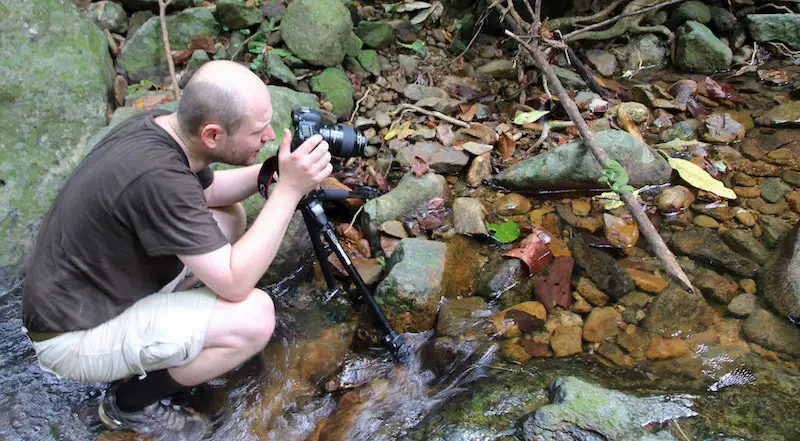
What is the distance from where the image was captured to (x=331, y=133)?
88.8 inches

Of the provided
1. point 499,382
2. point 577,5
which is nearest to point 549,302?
point 499,382

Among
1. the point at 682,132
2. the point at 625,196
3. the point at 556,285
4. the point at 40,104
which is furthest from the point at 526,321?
the point at 40,104

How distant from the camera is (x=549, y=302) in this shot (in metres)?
2.79

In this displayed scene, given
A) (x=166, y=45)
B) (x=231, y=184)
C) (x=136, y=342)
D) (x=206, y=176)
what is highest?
(x=166, y=45)

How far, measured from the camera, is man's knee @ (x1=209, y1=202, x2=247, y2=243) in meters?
2.59

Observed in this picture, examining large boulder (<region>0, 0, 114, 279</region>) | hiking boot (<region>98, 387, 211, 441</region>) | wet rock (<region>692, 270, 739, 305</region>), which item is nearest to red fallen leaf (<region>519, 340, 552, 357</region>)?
wet rock (<region>692, 270, 739, 305</region>)

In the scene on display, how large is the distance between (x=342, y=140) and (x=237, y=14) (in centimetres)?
277

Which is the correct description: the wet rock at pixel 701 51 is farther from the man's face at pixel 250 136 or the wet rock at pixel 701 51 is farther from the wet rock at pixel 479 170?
the man's face at pixel 250 136

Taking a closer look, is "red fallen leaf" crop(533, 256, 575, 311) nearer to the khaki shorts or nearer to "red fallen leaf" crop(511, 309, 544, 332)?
"red fallen leaf" crop(511, 309, 544, 332)

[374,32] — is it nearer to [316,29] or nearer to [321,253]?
[316,29]

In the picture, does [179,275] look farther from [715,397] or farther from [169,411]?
[715,397]

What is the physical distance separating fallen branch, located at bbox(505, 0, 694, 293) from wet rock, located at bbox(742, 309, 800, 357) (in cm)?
30

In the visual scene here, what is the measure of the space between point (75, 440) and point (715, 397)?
2.55 metres

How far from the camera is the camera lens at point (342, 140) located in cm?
225
